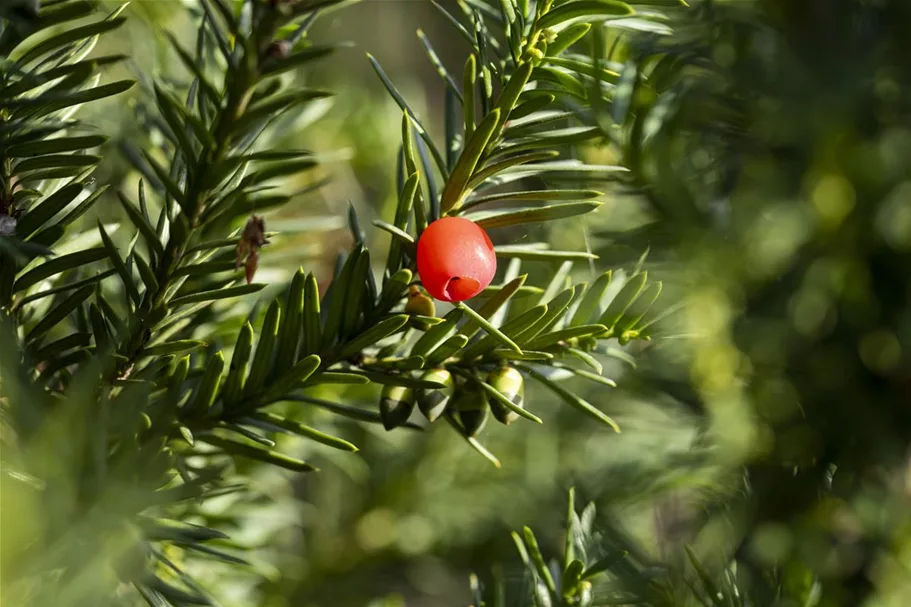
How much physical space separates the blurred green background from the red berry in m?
0.15

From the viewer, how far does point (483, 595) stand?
1.28 ft

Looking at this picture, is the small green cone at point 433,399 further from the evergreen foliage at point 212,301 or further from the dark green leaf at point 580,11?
the dark green leaf at point 580,11

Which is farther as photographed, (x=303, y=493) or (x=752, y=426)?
(x=303, y=493)

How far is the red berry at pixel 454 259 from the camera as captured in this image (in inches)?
11.0

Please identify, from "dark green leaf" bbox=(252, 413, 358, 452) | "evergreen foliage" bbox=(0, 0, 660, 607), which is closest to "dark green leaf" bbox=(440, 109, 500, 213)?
"evergreen foliage" bbox=(0, 0, 660, 607)

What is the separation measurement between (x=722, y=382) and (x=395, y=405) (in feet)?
1.20

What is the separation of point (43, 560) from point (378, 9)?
105 cm

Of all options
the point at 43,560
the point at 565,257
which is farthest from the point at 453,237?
the point at 43,560

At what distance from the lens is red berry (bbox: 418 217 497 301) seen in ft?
0.92

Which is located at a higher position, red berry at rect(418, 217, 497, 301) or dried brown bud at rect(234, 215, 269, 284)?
→ dried brown bud at rect(234, 215, 269, 284)

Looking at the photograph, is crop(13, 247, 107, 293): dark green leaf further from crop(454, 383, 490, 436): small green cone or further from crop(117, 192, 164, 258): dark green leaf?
crop(454, 383, 490, 436): small green cone

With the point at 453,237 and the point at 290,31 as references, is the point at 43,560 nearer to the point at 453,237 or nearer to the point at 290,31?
the point at 453,237

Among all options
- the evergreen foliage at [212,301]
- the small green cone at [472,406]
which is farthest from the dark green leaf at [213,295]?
the small green cone at [472,406]

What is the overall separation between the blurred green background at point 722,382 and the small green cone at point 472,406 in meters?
0.14
